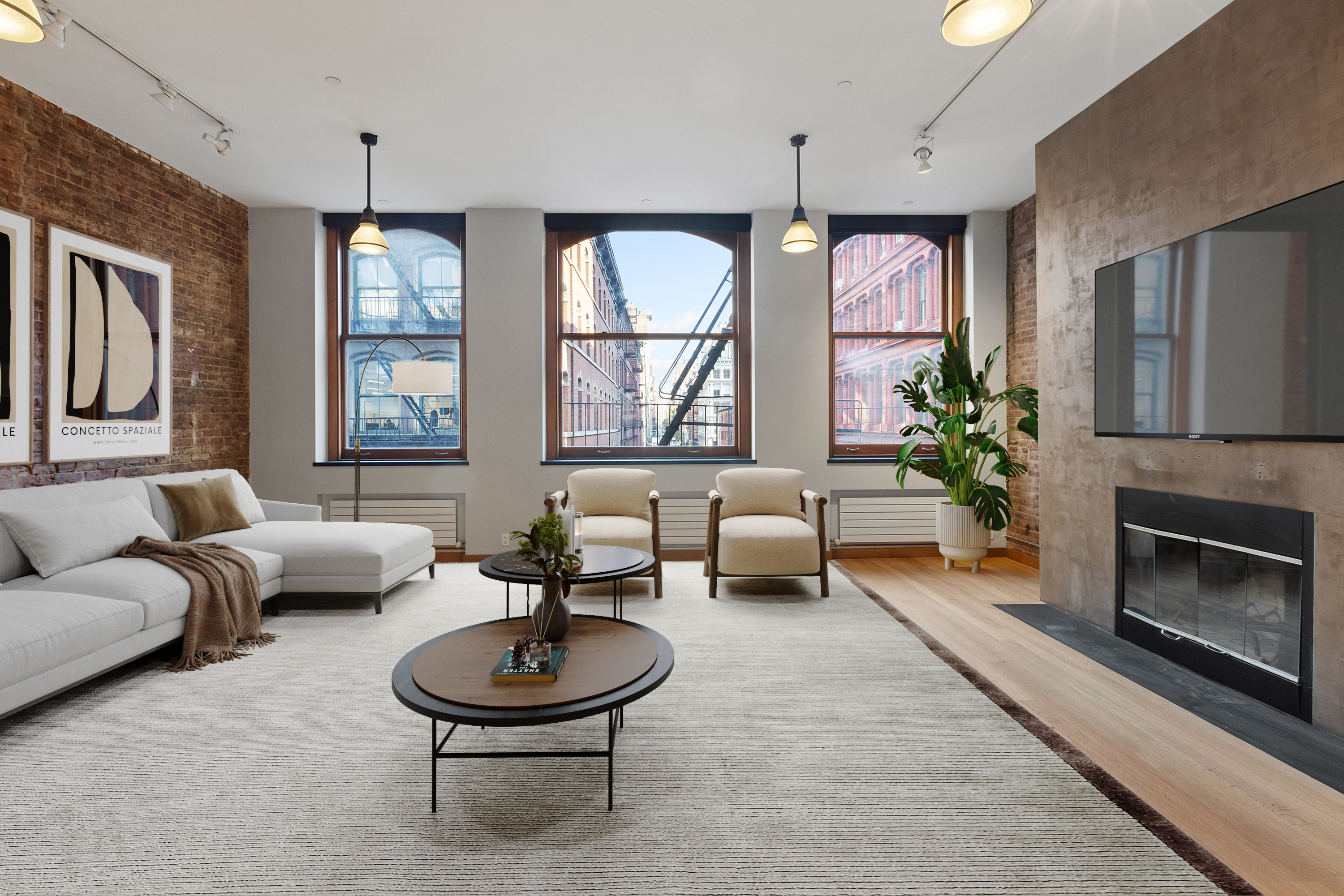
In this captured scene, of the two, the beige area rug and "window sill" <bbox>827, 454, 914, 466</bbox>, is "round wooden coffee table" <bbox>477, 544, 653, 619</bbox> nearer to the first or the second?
the beige area rug

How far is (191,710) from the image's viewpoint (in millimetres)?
2539

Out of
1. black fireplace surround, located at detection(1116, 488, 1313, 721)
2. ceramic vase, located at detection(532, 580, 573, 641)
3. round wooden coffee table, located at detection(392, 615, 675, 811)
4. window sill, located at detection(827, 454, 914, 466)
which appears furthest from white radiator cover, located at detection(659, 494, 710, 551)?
ceramic vase, located at detection(532, 580, 573, 641)

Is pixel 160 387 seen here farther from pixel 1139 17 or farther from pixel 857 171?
pixel 1139 17

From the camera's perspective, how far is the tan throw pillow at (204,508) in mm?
3883

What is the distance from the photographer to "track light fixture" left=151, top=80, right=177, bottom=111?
3.45 meters

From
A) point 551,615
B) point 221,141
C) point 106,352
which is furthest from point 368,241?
point 551,615

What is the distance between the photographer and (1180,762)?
2.13 m

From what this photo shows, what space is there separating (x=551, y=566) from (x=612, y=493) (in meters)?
2.51

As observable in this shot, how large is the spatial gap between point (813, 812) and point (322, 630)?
2938 mm

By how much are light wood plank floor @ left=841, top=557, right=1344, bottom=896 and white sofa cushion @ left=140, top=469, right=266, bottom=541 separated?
4462 mm

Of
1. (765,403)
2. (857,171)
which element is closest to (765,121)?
(857,171)

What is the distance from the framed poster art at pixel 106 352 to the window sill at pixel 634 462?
2784mm

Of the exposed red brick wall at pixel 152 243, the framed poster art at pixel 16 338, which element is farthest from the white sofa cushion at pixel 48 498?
the exposed red brick wall at pixel 152 243

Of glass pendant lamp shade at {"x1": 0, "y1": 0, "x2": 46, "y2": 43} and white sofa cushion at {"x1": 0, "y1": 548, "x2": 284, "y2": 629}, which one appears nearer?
glass pendant lamp shade at {"x1": 0, "y1": 0, "x2": 46, "y2": 43}
